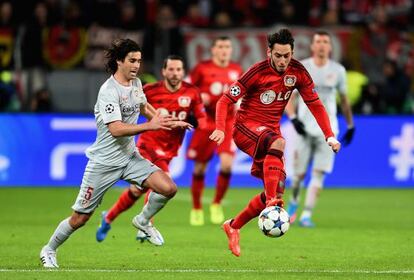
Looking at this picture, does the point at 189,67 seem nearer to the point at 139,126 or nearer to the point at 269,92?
the point at 269,92

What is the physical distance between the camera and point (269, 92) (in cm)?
959

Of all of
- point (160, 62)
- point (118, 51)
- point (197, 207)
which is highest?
point (118, 51)

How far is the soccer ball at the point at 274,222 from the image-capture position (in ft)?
28.9

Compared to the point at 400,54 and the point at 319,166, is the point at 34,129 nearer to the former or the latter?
the point at 319,166

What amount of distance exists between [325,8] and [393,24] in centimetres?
131

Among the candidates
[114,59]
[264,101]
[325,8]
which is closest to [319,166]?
[264,101]

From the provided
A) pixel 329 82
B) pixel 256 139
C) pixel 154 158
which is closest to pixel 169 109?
pixel 154 158

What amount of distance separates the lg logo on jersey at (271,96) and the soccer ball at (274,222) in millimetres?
1145

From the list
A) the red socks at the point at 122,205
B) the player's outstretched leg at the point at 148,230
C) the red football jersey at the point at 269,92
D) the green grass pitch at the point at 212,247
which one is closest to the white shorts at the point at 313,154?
the green grass pitch at the point at 212,247

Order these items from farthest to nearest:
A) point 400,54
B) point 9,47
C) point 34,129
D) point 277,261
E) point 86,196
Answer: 1. point 400,54
2. point 9,47
3. point 34,129
4. point 277,261
5. point 86,196

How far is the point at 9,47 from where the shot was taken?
1819cm

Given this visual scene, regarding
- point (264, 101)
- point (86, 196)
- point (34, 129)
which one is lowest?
point (34, 129)

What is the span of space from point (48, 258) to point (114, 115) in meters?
1.30

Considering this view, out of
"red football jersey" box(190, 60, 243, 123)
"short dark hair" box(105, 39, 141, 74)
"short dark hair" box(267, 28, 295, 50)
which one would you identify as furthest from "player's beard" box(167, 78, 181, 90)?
"short dark hair" box(105, 39, 141, 74)
